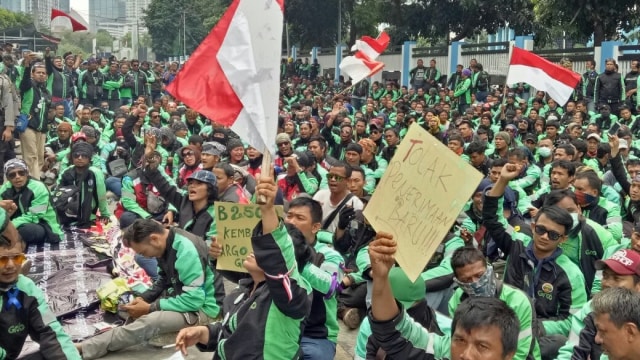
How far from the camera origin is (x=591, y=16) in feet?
65.3

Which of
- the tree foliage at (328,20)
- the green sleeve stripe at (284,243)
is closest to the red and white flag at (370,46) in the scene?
the green sleeve stripe at (284,243)

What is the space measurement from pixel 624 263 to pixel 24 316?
3010 millimetres

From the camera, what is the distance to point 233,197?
277 inches

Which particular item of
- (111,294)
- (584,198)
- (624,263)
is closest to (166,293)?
(111,294)

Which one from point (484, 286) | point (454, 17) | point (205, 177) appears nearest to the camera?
point (484, 286)

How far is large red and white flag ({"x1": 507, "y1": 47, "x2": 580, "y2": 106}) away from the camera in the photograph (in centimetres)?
1091

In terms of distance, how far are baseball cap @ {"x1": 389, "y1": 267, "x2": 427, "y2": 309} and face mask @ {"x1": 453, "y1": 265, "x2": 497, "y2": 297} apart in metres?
0.33

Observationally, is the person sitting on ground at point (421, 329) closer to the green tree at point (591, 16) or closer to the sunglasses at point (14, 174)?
the sunglasses at point (14, 174)

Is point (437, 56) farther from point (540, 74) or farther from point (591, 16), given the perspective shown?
point (540, 74)

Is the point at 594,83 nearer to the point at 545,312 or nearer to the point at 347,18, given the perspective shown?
the point at 545,312

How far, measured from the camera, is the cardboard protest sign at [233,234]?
457 centimetres

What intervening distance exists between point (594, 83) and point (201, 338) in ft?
44.7

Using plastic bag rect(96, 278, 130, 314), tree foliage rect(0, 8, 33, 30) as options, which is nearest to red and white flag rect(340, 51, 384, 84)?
plastic bag rect(96, 278, 130, 314)

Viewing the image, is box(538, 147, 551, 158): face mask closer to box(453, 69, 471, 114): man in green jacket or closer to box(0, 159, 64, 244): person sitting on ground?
box(0, 159, 64, 244): person sitting on ground
